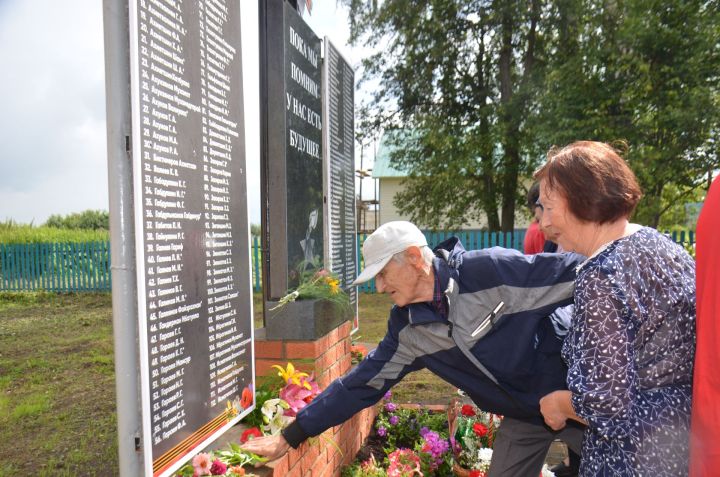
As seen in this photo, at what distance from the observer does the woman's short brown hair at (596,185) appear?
5.20ft

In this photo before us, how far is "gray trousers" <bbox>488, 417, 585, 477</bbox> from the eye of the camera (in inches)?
99.3

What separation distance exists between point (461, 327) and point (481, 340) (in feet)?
0.32

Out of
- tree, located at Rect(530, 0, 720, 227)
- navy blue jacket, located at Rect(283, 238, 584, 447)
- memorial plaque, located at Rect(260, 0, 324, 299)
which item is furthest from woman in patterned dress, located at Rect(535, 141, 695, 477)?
tree, located at Rect(530, 0, 720, 227)

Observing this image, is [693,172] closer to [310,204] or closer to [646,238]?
[310,204]

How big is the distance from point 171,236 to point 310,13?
264cm

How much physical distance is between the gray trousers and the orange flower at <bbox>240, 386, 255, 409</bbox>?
1.12m

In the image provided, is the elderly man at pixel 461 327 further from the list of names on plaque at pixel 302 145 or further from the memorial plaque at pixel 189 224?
the list of names on plaque at pixel 302 145

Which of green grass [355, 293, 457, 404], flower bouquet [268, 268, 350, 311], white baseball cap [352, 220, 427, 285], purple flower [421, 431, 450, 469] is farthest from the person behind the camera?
green grass [355, 293, 457, 404]

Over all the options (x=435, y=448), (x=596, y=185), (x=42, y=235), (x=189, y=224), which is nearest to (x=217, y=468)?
(x=189, y=224)

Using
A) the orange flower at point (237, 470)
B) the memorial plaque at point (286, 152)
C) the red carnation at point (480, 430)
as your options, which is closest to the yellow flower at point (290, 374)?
the memorial plaque at point (286, 152)

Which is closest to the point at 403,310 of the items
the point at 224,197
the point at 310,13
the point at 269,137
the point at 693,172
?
the point at 224,197

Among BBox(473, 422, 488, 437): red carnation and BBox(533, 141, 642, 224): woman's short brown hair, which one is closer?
BBox(533, 141, 642, 224): woman's short brown hair

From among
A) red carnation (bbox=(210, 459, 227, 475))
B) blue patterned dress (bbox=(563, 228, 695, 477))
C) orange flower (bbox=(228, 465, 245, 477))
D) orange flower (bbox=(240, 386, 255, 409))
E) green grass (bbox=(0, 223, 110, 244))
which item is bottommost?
orange flower (bbox=(228, 465, 245, 477))

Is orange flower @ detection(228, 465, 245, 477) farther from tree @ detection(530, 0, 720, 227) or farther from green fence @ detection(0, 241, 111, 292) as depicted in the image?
green fence @ detection(0, 241, 111, 292)
